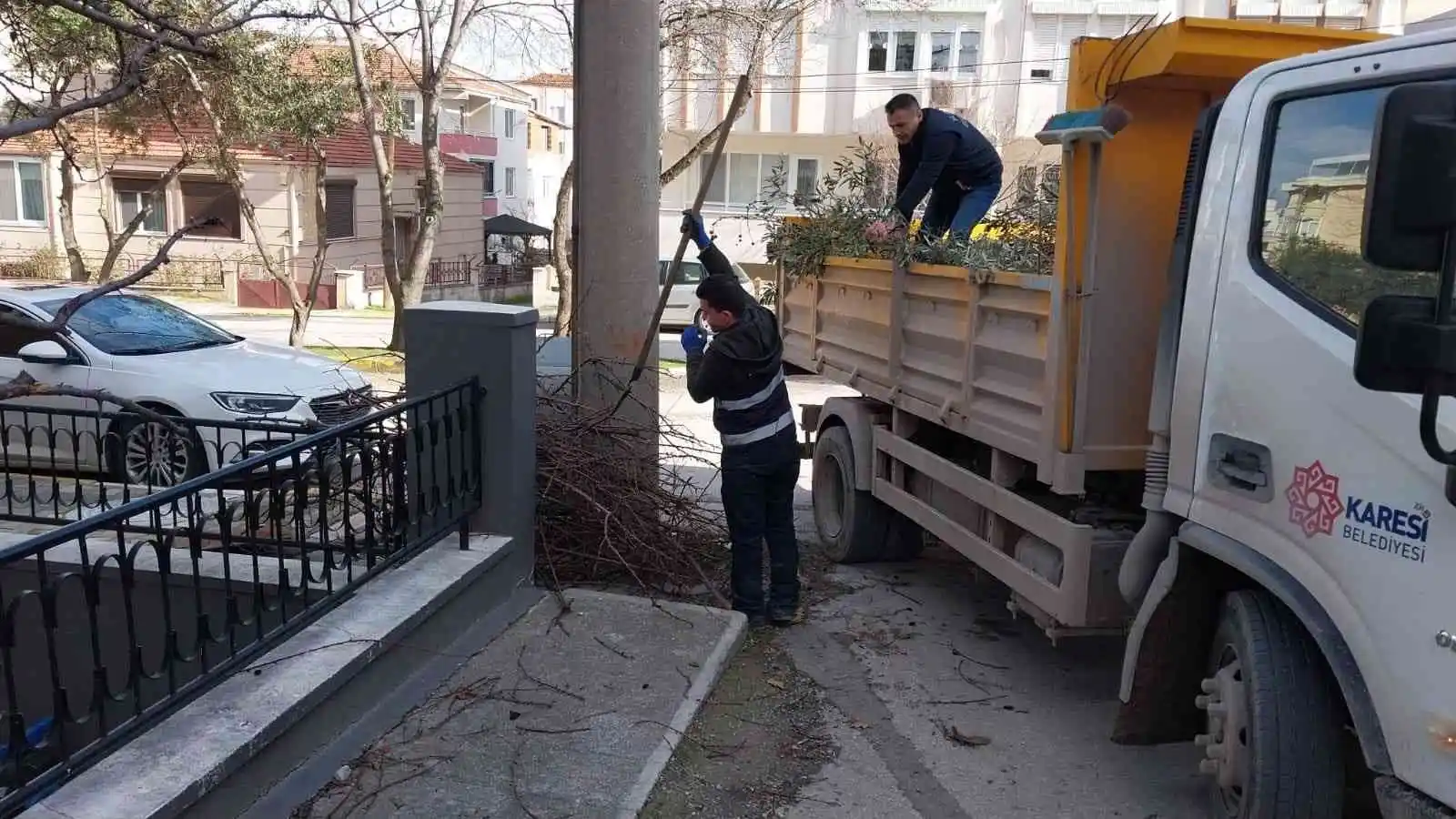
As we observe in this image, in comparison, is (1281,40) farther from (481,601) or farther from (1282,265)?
(481,601)

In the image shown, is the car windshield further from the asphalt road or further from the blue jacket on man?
the asphalt road

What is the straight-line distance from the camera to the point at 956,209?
6.83m

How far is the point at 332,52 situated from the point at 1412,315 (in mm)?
19075

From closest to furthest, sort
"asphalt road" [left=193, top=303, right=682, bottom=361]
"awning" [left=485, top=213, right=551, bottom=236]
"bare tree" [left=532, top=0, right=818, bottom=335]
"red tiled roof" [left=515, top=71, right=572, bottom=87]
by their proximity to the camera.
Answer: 1. "bare tree" [left=532, top=0, right=818, bottom=335]
2. "asphalt road" [left=193, top=303, right=682, bottom=361]
3. "red tiled roof" [left=515, top=71, right=572, bottom=87]
4. "awning" [left=485, top=213, right=551, bottom=236]

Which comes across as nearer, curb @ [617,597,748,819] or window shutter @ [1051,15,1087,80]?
curb @ [617,597,748,819]

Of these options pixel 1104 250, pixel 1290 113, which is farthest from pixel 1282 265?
pixel 1104 250

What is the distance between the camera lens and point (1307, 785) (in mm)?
3100

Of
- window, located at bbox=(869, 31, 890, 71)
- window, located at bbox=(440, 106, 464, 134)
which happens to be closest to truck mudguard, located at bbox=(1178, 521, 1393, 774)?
window, located at bbox=(869, 31, 890, 71)

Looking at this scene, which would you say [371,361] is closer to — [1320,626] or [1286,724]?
[1286,724]

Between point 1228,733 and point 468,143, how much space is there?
135 feet

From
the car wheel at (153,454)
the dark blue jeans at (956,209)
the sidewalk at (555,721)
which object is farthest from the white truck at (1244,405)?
the car wheel at (153,454)

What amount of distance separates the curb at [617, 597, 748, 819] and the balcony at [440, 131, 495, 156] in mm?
35578

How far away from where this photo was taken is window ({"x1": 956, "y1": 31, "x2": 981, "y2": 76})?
30.9 m

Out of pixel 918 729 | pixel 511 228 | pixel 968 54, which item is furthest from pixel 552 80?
pixel 918 729
